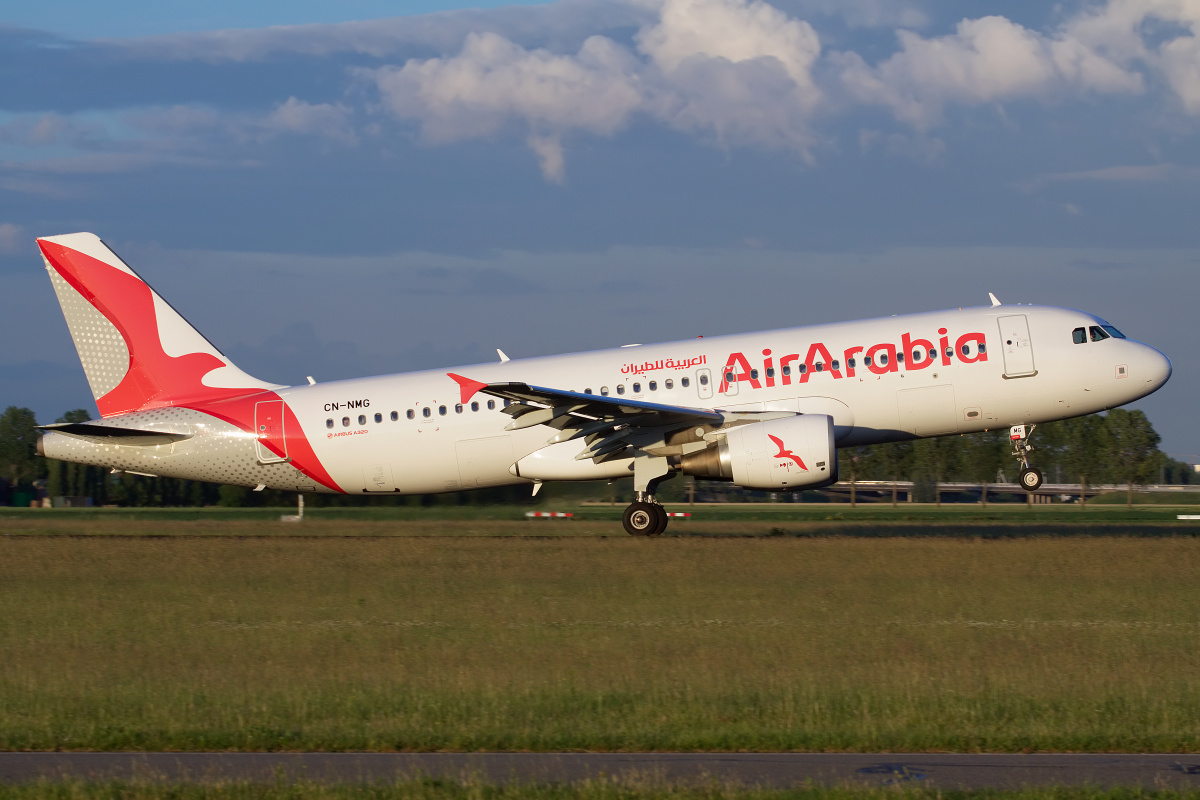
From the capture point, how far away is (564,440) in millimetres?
24469

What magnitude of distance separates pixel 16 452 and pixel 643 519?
42.6 m

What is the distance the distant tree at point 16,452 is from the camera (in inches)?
2200

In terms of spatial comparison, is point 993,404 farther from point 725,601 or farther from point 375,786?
point 375,786

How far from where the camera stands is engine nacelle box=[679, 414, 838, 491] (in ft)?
72.9

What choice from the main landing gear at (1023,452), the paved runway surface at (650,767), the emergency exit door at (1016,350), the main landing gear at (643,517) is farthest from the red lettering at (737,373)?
the paved runway surface at (650,767)

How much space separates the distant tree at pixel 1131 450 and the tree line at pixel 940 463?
0.05 meters

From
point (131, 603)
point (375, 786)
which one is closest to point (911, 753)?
point (375, 786)

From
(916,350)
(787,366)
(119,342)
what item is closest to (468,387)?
(787,366)

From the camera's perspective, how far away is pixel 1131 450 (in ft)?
206

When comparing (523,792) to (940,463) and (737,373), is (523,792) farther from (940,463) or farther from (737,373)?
(940,463)

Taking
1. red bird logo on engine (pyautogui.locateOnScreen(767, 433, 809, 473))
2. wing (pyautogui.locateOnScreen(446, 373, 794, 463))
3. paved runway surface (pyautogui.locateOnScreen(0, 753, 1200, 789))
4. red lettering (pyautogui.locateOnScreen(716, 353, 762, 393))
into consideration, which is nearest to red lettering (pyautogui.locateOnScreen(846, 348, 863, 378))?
wing (pyautogui.locateOnScreen(446, 373, 794, 463))

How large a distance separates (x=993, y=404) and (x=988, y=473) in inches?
1469

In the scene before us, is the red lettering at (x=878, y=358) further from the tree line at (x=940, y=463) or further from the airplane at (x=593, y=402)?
the tree line at (x=940, y=463)

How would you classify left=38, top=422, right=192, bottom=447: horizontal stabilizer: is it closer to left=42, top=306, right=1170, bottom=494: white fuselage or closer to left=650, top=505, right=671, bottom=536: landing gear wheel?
left=42, top=306, right=1170, bottom=494: white fuselage
